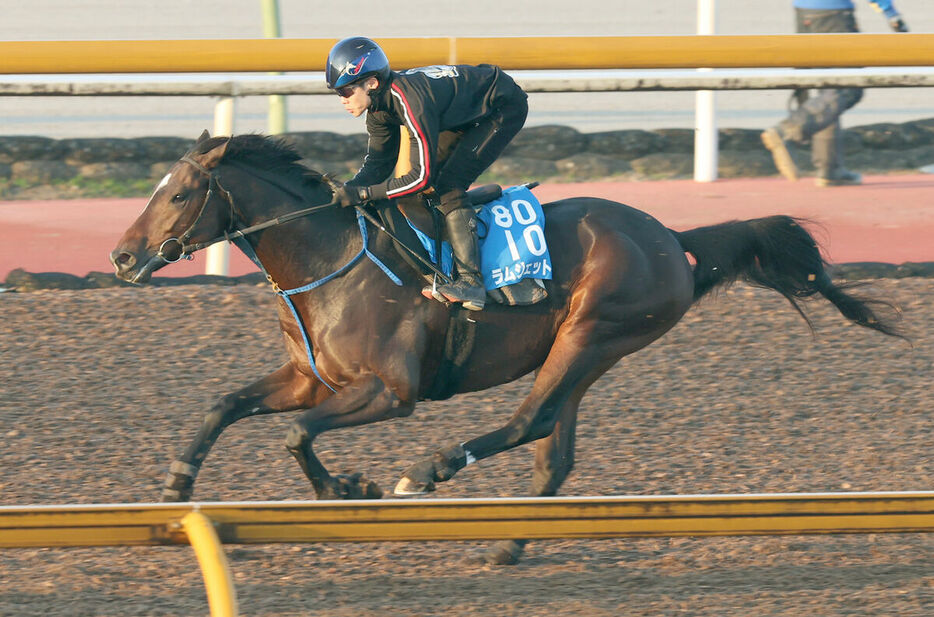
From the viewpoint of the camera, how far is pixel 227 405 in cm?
440

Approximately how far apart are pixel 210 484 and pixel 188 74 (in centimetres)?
266

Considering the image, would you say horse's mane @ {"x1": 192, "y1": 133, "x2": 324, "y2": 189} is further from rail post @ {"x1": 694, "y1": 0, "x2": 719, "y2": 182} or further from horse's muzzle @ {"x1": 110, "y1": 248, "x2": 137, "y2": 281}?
rail post @ {"x1": 694, "y1": 0, "x2": 719, "y2": 182}

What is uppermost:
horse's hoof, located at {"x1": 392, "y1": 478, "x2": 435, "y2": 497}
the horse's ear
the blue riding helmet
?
the blue riding helmet

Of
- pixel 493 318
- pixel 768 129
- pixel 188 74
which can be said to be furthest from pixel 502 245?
pixel 768 129

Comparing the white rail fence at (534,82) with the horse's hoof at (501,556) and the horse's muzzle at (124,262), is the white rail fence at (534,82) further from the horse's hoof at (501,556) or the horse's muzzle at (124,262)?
the horse's hoof at (501,556)

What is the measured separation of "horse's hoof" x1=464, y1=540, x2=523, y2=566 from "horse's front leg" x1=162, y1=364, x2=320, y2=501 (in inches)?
30.3

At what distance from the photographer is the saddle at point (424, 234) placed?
4.39 meters

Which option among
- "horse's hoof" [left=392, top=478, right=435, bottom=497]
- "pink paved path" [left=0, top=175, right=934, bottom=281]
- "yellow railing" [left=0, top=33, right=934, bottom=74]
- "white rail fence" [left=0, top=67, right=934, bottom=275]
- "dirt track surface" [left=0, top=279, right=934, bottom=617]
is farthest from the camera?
"pink paved path" [left=0, top=175, right=934, bottom=281]

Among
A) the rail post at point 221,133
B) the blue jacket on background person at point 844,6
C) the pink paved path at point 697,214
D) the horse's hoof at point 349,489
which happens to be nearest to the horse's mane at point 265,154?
the horse's hoof at point 349,489

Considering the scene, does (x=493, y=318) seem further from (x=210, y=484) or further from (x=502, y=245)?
(x=210, y=484)

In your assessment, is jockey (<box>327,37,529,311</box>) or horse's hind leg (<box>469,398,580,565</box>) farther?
horse's hind leg (<box>469,398,580,565</box>)

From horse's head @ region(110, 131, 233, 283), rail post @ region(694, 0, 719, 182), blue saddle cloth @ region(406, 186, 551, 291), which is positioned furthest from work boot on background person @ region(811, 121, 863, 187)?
horse's head @ region(110, 131, 233, 283)

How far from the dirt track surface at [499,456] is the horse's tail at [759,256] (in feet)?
2.39

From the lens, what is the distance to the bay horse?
423 centimetres
